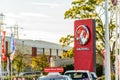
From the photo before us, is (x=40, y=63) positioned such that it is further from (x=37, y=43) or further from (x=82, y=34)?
(x=82, y=34)

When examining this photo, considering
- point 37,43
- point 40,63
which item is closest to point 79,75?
point 40,63

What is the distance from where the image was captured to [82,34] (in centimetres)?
4144

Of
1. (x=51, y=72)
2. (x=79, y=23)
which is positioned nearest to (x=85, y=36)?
(x=79, y=23)

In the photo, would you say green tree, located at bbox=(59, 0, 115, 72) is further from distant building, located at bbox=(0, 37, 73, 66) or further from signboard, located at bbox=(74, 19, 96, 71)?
distant building, located at bbox=(0, 37, 73, 66)

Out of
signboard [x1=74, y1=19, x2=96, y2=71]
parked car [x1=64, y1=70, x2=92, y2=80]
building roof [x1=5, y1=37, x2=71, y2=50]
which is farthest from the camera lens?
building roof [x1=5, y1=37, x2=71, y2=50]

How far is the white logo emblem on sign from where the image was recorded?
1605 inches

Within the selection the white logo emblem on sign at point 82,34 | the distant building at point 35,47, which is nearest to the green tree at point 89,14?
the white logo emblem on sign at point 82,34

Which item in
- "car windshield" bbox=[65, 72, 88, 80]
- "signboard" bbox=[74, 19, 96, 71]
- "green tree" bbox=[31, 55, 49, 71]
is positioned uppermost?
"signboard" bbox=[74, 19, 96, 71]

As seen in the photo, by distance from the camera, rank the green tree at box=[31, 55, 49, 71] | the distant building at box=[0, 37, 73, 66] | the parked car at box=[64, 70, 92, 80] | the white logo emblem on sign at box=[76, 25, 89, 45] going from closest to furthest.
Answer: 1. the parked car at box=[64, 70, 92, 80]
2. the white logo emblem on sign at box=[76, 25, 89, 45]
3. the green tree at box=[31, 55, 49, 71]
4. the distant building at box=[0, 37, 73, 66]

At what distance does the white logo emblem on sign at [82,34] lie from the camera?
134 feet

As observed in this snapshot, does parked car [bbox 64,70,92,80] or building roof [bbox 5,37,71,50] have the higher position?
building roof [bbox 5,37,71,50]

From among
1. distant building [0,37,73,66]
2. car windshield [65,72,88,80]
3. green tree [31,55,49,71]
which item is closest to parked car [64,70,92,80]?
car windshield [65,72,88,80]

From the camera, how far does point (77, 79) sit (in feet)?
93.0

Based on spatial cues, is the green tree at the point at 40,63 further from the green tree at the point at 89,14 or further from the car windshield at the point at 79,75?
the car windshield at the point at 79,75
